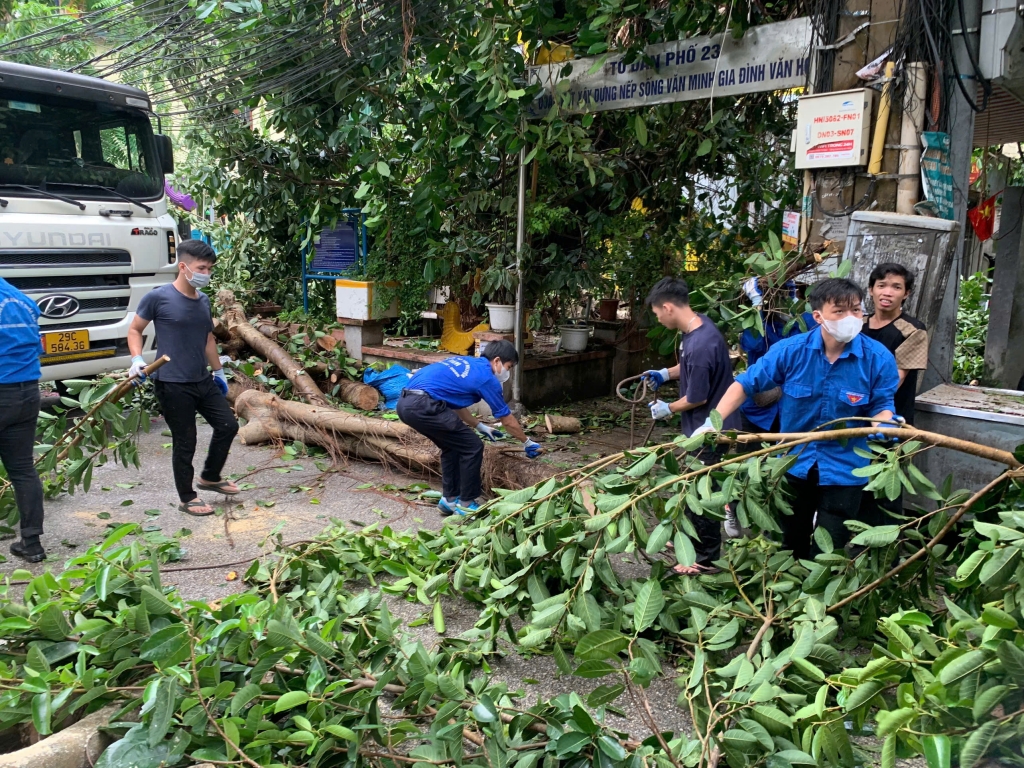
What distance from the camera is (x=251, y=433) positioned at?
6930mm

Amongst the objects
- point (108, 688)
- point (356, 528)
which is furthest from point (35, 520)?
point (108, 688)

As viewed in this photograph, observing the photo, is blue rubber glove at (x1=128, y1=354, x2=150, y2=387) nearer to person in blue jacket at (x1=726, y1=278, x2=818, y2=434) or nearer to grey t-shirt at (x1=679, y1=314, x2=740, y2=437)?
grey t-shirt at (x1=679, y1=314, x2=740, y2=437)

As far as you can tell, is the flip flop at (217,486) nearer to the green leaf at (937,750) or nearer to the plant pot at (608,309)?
the green leaf at (937,750)

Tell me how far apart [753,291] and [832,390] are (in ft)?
4.56

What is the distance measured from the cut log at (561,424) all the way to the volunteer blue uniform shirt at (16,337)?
4202 mm

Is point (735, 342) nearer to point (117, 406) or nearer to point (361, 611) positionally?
point (361, 611)

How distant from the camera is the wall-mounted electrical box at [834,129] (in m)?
4.52

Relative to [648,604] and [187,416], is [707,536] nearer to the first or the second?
[648,604]

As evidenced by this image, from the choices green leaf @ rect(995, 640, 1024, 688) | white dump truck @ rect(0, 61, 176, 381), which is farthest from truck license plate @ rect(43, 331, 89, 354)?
green leaf @ rect(995, 640, 1024, 688)

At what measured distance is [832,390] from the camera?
3.46 m

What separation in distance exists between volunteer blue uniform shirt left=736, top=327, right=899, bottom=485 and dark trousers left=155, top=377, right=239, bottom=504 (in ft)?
12.0

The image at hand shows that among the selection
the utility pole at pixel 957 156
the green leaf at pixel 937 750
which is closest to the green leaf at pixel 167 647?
the green leaf at pixel 937 750

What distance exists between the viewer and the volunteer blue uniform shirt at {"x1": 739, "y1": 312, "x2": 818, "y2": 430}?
4523 mm

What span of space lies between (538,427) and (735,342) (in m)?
2.41
